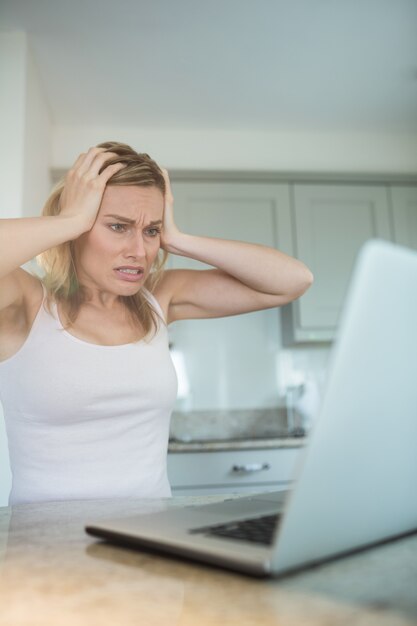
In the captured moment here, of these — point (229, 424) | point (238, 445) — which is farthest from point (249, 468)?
point (229, 424)

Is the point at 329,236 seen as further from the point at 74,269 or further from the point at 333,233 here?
the point at 74,269

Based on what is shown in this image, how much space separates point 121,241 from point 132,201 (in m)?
0.10

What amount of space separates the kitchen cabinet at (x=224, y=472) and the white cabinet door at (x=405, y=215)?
146 centimetres

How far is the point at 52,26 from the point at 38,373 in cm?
177

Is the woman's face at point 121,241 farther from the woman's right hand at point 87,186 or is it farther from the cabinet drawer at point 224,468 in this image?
the cabinet drawer at point 224,468

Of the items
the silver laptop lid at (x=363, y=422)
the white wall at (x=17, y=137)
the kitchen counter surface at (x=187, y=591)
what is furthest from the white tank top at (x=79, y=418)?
the white wall at (x=17, y=137)

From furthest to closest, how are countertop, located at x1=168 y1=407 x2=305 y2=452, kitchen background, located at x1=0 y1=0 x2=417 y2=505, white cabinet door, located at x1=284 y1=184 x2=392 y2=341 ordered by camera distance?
countertop, located at x1=168 y1=407 x2=305 y2=452
white cabinet door, located at x1=284 y1=184 x2=392 y2=341
kitchen background, located at x1=0 y1=0 x2=417 y2=505

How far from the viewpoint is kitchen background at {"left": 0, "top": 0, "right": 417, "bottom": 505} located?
235cm

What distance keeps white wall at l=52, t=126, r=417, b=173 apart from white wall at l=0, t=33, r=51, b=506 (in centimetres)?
59

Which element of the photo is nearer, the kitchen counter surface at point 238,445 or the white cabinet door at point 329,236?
the kitchen counter surface at point 238,445

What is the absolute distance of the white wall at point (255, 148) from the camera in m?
3.23

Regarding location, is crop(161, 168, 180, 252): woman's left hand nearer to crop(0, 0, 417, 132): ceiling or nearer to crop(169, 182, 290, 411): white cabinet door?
crop(0, 0, 417, 132): ceiling

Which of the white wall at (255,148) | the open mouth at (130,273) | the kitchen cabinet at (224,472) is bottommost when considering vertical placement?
the kitchen cabinet at (224,472)

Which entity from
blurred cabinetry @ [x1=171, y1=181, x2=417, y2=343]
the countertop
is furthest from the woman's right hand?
the countertop
